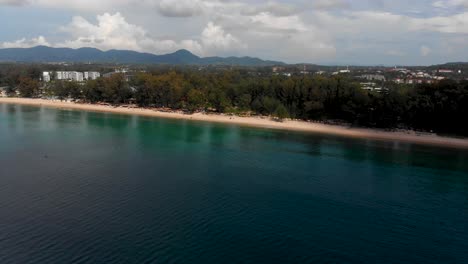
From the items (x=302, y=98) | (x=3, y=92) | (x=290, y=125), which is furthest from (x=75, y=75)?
(x=290, y=125)

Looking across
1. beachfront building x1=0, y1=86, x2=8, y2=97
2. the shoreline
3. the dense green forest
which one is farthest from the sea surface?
beachfront building x1=0, y1=86, x2=8, y2=97

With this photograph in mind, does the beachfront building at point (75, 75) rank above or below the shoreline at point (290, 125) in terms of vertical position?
above

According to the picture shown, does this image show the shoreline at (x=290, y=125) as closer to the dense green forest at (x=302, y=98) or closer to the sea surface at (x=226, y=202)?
the dense green forest at (x=302, y=98)

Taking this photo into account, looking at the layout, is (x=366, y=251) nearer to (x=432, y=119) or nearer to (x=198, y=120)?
(x=432, y=119)

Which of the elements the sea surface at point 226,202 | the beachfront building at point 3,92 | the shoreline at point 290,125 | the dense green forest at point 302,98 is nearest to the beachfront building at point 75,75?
the beachfront building at point 3,92

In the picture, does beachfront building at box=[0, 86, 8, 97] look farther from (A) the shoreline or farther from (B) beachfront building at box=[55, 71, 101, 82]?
(B) beachfront building at box=[55, 71, 101, 82]

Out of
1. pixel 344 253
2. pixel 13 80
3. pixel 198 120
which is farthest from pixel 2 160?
pixel 13 80

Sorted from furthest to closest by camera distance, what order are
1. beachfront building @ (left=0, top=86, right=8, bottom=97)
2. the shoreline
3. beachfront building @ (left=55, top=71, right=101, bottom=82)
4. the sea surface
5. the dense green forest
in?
1. beachfront building @ (left=55, top=71, right=101, bottom=82)
2. beachfront building @ (left=0, top=86, right=8, bottom=97)
3. the dense green forest
4. the shoreline
5. the sea surface
